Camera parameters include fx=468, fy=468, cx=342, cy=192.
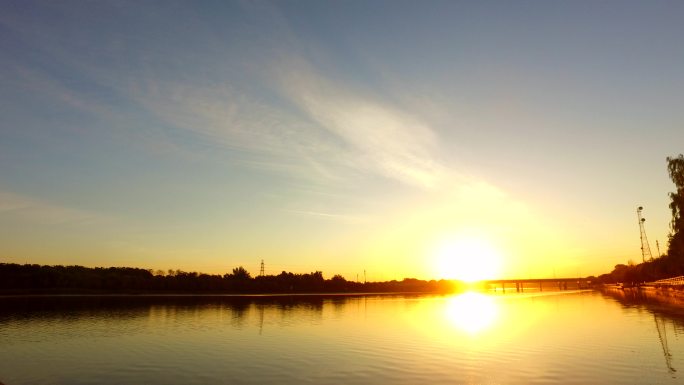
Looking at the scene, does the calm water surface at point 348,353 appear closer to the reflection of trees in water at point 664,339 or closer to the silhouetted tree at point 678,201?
the reflection of trees in water at point 664,339

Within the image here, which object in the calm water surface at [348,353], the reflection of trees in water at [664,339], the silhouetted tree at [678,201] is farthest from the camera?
the silhouetted tree at [678,201]

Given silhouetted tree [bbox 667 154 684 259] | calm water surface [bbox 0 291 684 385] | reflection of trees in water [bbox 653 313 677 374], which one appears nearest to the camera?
calm water surface [bbox 0 291 684 385]

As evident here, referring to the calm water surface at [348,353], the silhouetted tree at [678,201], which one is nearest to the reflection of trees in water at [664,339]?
the calm water surface at [348,353]

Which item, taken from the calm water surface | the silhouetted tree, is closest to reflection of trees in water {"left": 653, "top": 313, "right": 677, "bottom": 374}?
the calm water surface

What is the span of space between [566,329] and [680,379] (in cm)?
3303

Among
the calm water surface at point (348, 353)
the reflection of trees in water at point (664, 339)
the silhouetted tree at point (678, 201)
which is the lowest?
the calm water surface at point (348, 353)

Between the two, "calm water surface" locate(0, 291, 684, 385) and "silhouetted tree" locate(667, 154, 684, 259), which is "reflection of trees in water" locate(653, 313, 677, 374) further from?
"silhouetted tree" locate(667, 154, 684, 259)

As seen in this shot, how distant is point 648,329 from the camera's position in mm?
51781

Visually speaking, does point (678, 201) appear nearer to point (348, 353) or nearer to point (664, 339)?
point (664, 339)

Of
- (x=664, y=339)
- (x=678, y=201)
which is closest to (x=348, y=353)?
(x=664, y=339)

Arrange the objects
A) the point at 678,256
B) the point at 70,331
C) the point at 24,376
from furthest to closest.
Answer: the point at 678,256 < the point at 70,331 < the point at 24,376

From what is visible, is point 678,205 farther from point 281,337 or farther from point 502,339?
point 281,337

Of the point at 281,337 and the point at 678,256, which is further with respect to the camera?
the point at 678,256

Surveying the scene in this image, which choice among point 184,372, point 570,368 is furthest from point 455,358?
point 184,372
